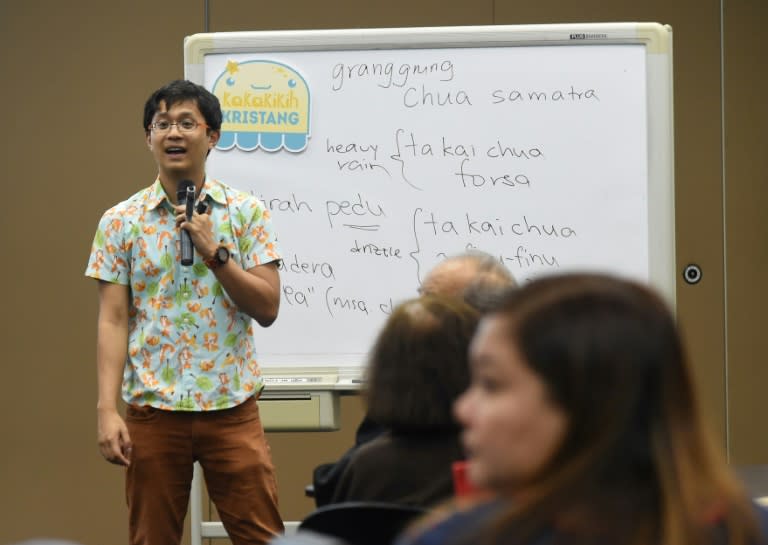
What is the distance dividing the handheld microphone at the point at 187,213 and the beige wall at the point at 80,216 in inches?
76.3

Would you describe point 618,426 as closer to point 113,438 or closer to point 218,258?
point 218,258

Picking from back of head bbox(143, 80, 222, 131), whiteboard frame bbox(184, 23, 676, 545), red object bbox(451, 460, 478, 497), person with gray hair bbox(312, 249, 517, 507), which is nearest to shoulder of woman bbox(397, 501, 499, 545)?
red object bbox(451, 460, 478, 497)

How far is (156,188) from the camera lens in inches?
111

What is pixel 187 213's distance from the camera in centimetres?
265

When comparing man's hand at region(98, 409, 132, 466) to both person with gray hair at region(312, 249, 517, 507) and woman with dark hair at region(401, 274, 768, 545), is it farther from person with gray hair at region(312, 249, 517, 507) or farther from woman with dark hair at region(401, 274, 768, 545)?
woman with dark hair at region(401, 274, 768, 545)

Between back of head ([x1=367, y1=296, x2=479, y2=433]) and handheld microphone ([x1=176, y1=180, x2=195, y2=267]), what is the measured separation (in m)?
1.01

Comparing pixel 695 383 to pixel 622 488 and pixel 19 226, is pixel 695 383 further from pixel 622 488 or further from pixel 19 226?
pixel 19 226

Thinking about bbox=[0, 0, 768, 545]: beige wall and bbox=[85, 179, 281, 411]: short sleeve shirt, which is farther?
bbox=[0, 0, 768, 545]: beige wall

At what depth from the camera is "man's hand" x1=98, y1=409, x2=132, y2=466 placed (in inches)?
105

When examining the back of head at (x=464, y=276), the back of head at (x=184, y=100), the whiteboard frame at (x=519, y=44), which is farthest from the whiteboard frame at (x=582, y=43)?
the back of head at (x=464, y=276)

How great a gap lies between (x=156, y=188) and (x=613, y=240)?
4.48ft

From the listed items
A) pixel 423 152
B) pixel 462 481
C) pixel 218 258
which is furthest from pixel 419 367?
pixel 423 152

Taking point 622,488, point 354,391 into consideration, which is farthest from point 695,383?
point 354,391

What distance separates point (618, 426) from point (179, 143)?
81.5 inches
